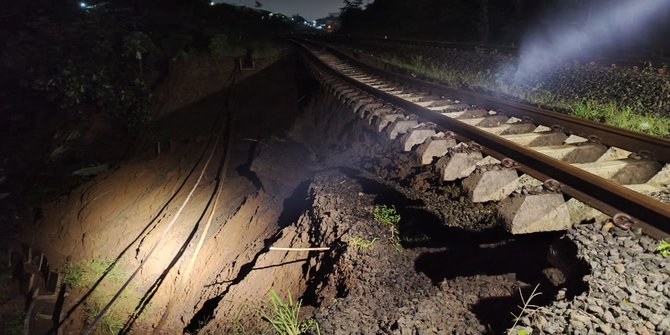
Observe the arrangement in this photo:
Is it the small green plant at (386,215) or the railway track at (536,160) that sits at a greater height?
the railway track at (536,160)

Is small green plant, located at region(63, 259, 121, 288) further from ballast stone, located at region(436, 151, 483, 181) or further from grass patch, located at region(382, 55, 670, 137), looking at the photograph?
grass patch, located at region(382, 55, 670, 137)

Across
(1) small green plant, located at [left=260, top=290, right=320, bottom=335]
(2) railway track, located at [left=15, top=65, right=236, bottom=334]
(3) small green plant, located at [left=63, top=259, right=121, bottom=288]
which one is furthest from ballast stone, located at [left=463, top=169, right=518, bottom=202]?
(3) small green plant, located at [left=63, top=259, right=121, bottom=288]

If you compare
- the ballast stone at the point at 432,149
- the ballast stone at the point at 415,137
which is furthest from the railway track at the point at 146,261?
the ballast stone at the point at 432,149

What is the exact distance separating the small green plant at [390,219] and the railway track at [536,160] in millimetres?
666

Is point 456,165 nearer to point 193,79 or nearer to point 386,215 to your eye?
point 386,215

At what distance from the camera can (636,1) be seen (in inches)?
639

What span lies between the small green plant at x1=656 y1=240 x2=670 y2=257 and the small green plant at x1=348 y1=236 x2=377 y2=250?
197cm

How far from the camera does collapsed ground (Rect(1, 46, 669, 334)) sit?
257 centimetres

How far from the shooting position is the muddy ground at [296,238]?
270cm

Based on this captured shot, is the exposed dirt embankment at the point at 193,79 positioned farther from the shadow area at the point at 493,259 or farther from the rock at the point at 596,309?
the rock at the point at 596,309

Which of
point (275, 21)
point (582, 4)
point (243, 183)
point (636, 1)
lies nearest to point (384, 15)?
point (275, 21)

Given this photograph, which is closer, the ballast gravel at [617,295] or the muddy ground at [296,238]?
the ballast gravel at [617,295]

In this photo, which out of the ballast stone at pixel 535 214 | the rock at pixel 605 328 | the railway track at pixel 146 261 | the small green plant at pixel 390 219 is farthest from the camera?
the railway track at pixel 146 261

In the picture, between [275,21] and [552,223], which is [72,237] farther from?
[275,21]
